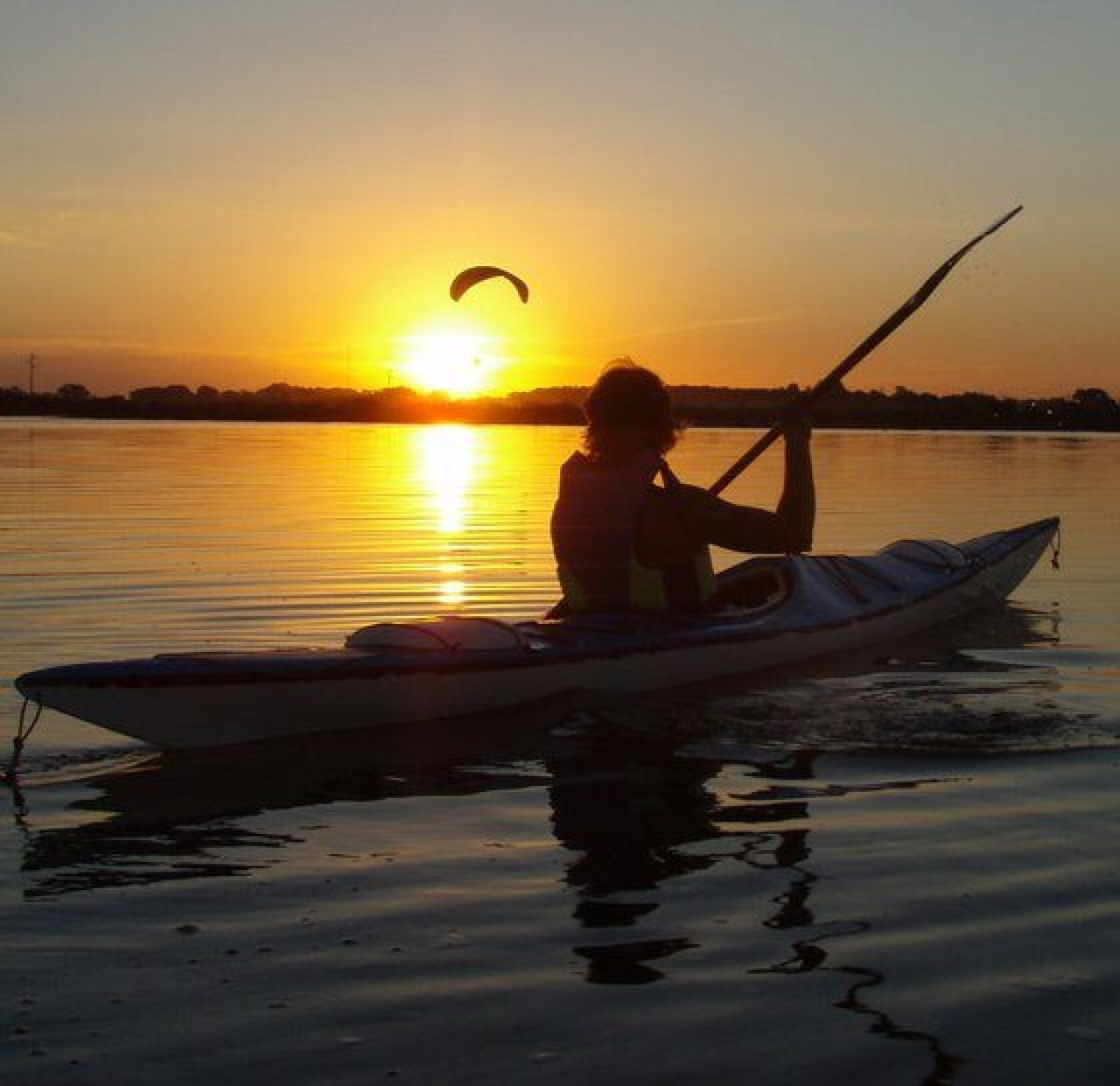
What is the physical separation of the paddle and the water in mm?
1413

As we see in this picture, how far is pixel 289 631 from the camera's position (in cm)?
1030

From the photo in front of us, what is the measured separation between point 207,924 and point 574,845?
53.5 inches

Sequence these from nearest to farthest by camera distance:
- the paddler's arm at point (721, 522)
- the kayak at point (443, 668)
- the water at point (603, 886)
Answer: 1. the water at point (603, 886)
2. the kayak at point (443, 668)
3. the paddler's arm at point (721, 522)

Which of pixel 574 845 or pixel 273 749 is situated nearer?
pixel 574 845

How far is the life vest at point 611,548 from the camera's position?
7398 mm

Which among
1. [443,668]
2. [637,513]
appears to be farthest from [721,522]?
[443,668]

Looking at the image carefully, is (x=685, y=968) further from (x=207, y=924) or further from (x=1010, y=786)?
(x=1010, y=786)

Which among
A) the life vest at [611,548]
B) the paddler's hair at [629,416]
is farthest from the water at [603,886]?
the paddler's hair at [629,416]

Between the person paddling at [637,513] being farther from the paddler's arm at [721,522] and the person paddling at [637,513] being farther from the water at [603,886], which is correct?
the water at [603,886]

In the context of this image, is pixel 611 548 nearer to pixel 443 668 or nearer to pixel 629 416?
pixel 629 416

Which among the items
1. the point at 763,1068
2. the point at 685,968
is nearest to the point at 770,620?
the point at 685,968

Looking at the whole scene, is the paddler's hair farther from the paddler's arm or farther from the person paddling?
the paddler's arm

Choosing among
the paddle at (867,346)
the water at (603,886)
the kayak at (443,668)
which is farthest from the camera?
the paddle at (867,346)

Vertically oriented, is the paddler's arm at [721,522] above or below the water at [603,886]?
above
